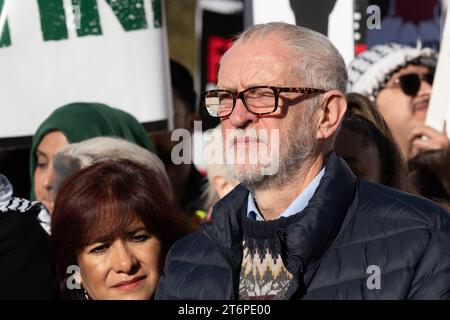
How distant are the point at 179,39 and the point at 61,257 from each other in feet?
18.9

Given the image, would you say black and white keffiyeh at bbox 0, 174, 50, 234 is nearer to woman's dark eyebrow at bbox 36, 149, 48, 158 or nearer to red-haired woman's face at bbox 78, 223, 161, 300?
red-haired woman's face at bbox 78, 223, 161, 300

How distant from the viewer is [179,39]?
374 inches

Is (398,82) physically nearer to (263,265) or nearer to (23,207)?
(23,207)

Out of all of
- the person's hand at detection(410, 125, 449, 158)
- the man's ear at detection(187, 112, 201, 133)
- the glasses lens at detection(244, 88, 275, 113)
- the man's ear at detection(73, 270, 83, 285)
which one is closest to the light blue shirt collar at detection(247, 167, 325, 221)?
the glasses lens at detection(244, 88, 275, 113)

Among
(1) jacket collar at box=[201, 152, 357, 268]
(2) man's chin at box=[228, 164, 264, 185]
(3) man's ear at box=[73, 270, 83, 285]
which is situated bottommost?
(3) man's ear at box=[73, 270, 83, 285]

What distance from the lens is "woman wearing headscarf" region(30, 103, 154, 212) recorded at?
187 inches

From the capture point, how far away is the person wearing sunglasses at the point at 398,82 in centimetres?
481

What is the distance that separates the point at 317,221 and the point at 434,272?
34 cm

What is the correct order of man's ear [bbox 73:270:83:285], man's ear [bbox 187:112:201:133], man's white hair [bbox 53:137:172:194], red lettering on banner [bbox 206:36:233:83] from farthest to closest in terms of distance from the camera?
man's ear [bbox 187:112:201:133] < red lettering on banner [bbox 206:36:233:83] < man's white hair [bbox 53:137:172:194] < man's ear [bbox 73:270:83:285]

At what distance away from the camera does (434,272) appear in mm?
2756

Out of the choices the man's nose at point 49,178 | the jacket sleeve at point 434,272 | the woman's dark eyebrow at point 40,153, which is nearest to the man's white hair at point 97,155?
the man's nose at point 49,178

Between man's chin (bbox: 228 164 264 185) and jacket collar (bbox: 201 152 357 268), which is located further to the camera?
man's chin (bbox: 228 164 264 185)

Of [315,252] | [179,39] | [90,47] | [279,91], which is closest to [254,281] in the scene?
[315,252]

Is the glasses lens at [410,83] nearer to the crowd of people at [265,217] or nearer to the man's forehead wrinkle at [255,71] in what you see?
the crowd of people at [265,217]
